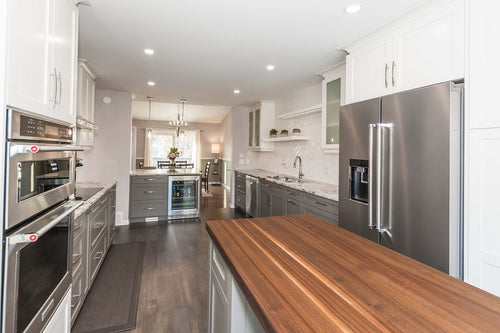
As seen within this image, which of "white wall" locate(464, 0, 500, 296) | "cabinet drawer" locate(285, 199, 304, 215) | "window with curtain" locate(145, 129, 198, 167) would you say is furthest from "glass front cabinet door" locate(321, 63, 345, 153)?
"window with curtain" locate(145, 129, 198, 167)

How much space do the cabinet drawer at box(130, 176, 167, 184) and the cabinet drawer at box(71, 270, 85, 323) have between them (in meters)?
2.81

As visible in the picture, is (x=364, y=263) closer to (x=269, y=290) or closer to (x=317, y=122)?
(x=269, y=290)

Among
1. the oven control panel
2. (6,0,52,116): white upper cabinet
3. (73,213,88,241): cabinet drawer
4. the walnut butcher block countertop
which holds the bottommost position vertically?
(73,213,88,241): cabinet drawer

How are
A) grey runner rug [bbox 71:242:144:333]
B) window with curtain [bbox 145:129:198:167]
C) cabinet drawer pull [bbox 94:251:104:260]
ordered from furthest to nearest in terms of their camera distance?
1. window with curtain [bbox 145:129:198:167]
2. cabinet drawer pull [bbox 94:251:104:260]
3. grey runner rug [bbox 71:242:144:333]

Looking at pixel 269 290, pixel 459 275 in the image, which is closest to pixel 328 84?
pixel 459 275

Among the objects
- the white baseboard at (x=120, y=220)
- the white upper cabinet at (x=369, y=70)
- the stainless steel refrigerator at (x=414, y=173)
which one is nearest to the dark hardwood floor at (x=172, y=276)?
the white baseboard at (x=120, y=220)

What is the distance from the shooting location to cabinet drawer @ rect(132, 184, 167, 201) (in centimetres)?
483

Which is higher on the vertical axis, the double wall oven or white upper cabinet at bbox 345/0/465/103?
white upper cabinet at bbox 345/0/465/103

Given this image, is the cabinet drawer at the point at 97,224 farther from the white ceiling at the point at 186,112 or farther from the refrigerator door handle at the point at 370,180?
the white ceiling at the point at 186,112

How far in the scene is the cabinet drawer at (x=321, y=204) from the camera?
2.69 meters

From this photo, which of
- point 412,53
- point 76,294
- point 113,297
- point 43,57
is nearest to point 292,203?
point 412,53

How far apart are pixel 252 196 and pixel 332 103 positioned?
2390mm

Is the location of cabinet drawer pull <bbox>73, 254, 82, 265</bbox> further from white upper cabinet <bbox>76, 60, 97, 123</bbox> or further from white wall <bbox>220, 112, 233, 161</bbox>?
white wall <bbox>220, 112, 233, 161</bbox>

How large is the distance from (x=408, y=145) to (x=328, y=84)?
6.04 ft
